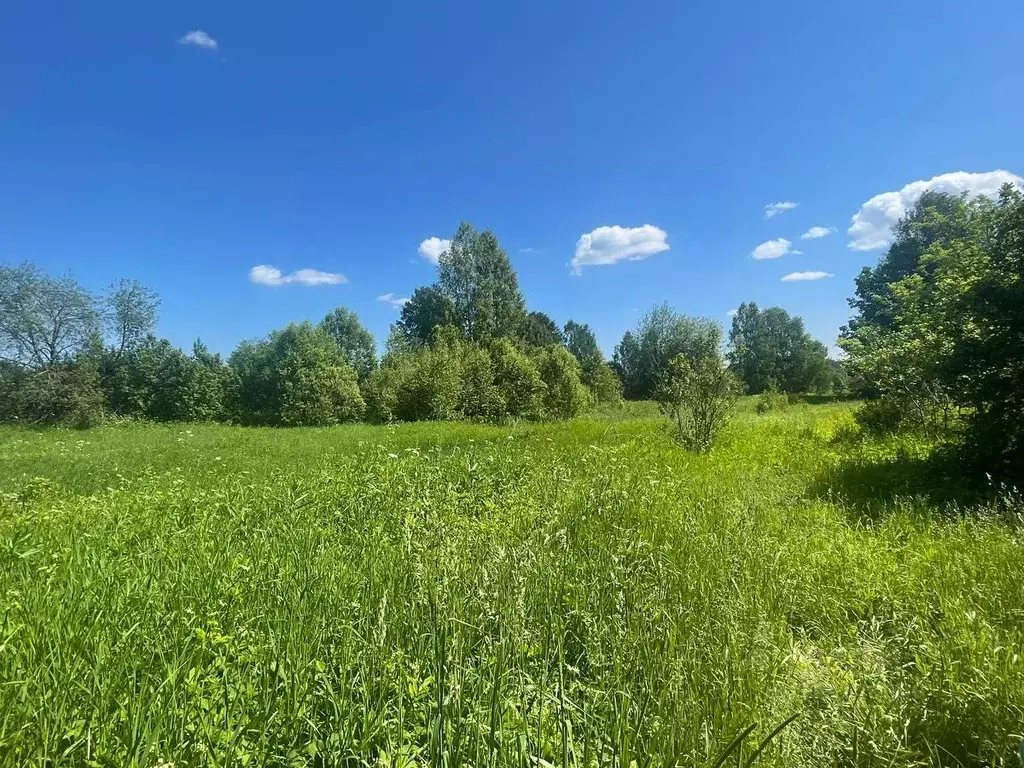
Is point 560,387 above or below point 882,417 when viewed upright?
above

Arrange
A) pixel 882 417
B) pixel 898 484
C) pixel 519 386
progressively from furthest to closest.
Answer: pixel 519 386 → pixel 882 417 → pixel 898 484

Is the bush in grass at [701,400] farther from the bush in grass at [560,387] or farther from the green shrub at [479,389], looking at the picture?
the bush in grass at [560,387]

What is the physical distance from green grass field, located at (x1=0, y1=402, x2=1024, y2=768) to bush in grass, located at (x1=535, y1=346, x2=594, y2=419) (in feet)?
83.2

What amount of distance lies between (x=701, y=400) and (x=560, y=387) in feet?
65.2

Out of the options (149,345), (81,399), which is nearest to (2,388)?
(81,399)

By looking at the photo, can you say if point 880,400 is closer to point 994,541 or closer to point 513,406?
point 994,541

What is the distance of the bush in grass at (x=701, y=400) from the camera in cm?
1116

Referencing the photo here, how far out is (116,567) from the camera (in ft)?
11.3

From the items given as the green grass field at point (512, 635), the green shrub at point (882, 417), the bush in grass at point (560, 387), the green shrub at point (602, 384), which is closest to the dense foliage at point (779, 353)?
the green shrub at point (602, 384)

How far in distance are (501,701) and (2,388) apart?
134ft

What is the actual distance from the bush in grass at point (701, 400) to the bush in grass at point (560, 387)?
18.6m

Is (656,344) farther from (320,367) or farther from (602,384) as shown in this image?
(320,367)

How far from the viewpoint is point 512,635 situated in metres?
2.07

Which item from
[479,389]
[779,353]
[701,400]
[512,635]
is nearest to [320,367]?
[479,389]
